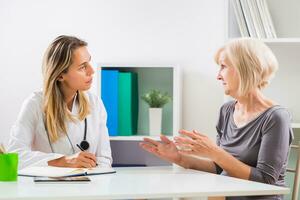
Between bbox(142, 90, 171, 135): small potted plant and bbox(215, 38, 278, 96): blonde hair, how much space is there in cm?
103

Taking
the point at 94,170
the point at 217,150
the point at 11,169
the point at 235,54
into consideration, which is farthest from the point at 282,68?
the point at 11,169

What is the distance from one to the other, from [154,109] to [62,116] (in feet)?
2.87

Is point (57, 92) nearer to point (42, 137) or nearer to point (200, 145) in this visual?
point (42, 137)

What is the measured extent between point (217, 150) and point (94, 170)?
1.65 feet

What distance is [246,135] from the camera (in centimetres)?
266

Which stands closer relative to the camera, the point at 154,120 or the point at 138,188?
the point at 138,188

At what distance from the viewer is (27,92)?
391cm

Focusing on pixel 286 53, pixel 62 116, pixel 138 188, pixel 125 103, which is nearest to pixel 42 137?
pixel 62 116

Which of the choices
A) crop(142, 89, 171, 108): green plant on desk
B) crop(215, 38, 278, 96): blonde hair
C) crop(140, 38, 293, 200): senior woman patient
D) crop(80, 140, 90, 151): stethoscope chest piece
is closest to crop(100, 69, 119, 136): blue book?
crop(142, 89, 171, 108): green plant on desk

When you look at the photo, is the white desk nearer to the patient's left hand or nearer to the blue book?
the patient's left hand

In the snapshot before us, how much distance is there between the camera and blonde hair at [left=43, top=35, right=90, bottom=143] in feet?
9.41

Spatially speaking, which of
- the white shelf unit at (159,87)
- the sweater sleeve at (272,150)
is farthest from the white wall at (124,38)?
the sweater sleeve at (272,150)

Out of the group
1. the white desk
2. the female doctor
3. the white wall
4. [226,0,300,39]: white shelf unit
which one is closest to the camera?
the white desk

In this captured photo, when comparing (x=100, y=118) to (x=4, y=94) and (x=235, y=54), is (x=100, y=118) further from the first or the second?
(x=4, y=94)
